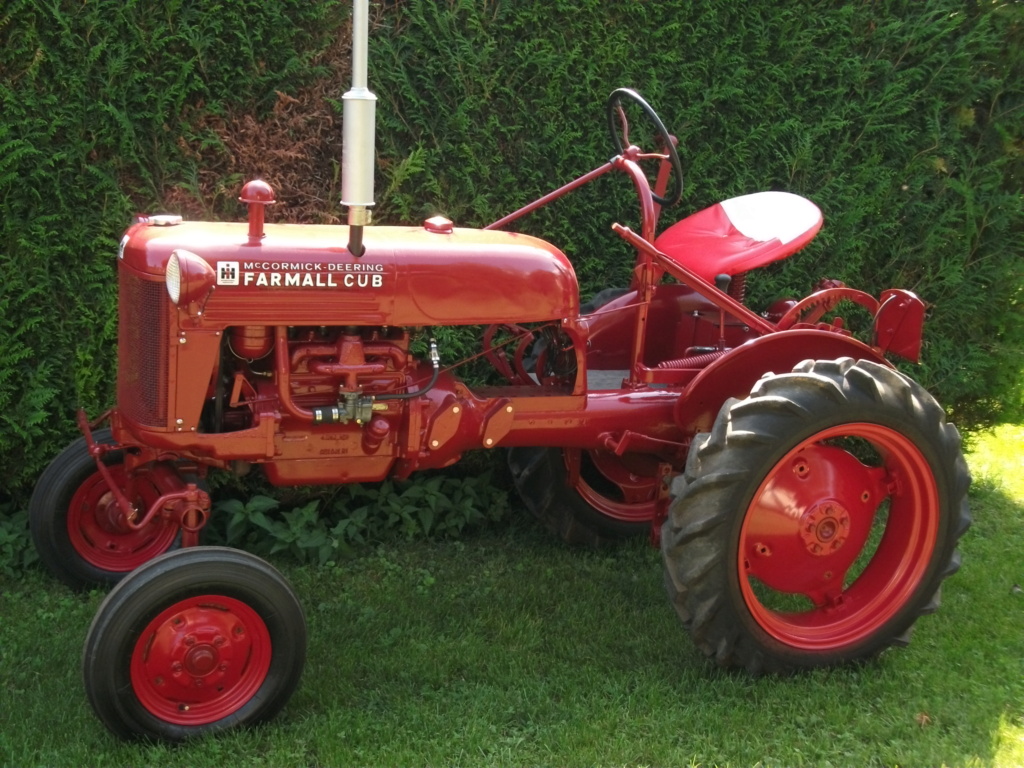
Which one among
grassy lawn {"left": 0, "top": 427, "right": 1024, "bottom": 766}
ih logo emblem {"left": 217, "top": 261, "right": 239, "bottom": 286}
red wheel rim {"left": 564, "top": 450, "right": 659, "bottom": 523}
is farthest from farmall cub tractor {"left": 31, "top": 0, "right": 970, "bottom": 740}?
red wheel rim {"left": 564, "top": 450, "right": 659, "bottom": 523}

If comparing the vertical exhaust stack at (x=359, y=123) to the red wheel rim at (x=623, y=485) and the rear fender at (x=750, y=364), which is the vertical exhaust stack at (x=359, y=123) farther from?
the red wheel rim at (x=623, y=485)

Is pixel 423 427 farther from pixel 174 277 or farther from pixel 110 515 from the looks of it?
pixel 110 515

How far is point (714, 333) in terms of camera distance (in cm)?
398

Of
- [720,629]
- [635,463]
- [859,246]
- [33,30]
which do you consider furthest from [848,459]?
[33,30]

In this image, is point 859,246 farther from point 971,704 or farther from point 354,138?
point 354,138

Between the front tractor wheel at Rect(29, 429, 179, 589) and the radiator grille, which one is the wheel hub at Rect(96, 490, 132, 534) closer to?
the front tractor wheel at Rect(29, 429, 179, 589)

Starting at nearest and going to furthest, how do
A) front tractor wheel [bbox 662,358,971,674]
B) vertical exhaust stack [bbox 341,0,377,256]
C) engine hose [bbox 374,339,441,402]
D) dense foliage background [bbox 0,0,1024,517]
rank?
vertical exhaust stack [bbox 341,0,377,256] → front tractor wheel [bbox 662,358,971,674] → engine hose [bbox 374,339,441,402] → dense foliage background [bbox 0,0,1024,517]

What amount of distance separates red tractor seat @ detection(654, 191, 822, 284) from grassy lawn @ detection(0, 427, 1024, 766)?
1296 mm

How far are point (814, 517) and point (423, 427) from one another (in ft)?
4.27

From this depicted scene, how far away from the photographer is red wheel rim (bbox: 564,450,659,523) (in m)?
4.32

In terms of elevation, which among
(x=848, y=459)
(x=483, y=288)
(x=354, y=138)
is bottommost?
(x=848, y=459)

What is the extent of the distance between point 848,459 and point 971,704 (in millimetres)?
849

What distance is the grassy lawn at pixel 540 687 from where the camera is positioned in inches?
115

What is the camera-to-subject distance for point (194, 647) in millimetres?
2818
